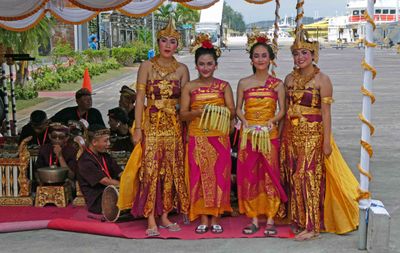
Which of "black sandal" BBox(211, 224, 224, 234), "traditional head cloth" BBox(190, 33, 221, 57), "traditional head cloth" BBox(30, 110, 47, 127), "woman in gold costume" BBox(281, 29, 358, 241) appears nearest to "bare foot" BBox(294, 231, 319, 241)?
"woman in gold costume" BBox(281, 29, 358, 241)

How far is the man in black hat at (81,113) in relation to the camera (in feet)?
30.0

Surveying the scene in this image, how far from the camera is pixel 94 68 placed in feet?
111

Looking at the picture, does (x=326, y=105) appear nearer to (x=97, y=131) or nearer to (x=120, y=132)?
(x=97, y=131)

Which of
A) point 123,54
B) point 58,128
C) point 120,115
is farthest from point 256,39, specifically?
point 123,54

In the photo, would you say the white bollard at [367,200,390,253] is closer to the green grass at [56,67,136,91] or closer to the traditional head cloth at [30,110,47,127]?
the traditional head cloth at [30,110,47,127]

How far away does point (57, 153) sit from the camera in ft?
26.2

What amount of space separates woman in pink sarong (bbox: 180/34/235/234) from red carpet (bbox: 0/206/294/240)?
0.17m

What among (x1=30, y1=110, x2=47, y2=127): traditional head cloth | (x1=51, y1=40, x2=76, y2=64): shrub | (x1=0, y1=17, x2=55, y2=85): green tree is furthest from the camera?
(x1=51, y1=40, x2=76, y2=64): shrub

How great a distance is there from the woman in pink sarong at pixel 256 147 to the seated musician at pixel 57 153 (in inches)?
90.9

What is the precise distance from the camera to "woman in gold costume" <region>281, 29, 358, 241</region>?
20.9 feet

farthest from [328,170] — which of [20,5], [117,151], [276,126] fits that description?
[20,5]

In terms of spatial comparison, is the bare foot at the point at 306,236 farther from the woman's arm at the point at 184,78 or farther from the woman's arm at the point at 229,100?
the woman's arm at the point at 184,78

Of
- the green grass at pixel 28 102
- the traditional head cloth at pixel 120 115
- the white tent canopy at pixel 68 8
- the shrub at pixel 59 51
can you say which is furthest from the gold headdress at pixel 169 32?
the shrub at pixel 59 51

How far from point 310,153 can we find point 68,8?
6.31m
